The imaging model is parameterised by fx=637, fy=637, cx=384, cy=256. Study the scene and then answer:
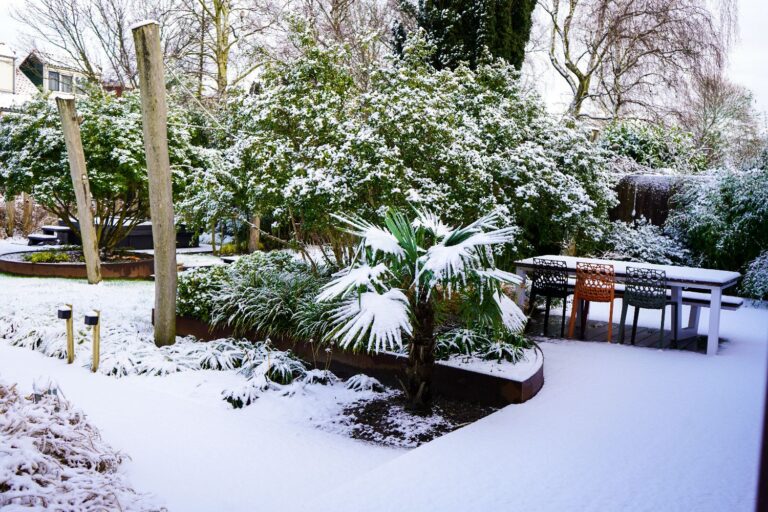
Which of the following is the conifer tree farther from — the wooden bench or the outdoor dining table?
the wooden bench

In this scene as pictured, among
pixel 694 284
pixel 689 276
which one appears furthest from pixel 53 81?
pixel 694 284

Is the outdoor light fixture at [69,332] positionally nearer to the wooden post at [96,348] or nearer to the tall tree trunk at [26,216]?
the wooden post at [96,348]

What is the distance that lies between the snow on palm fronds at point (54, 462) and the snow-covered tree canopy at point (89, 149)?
6677 millimetres

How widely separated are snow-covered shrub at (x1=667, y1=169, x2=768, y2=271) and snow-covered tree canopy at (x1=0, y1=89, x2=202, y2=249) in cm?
794

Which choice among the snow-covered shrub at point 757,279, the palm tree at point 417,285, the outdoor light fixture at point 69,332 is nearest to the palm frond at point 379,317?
the palm tree at point 417,285

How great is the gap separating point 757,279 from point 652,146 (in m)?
4.47

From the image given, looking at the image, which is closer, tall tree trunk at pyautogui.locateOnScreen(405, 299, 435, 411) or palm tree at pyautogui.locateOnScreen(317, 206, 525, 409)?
palm tree at pyautogui.locateOnScreen(317, 206, 525, 409)

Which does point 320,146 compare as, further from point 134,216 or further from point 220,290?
point 134,216

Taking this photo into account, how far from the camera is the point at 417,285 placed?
4.03 m

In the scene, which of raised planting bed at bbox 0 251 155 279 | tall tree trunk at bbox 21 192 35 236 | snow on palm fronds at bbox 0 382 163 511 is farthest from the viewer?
tall tree trunk at bbox 21 192 35 236

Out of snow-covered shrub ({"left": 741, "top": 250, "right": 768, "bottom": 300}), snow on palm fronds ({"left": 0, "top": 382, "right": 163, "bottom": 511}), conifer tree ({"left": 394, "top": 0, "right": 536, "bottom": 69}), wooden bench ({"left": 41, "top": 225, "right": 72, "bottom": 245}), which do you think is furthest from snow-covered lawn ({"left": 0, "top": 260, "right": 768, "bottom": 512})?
wooden bench ({"left": 41, "top": 225, "right": 72, "bottom": 245})

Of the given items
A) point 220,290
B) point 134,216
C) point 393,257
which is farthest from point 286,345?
point 134,216

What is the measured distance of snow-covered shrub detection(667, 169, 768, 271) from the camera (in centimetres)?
903

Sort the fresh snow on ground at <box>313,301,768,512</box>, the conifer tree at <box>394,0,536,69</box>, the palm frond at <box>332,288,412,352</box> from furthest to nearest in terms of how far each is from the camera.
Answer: the conifer tree at <box>394,0,536,69</box>, the palm frond at <box>332,288,412,352</box>, the fresh snow on ground at <box>313,301,768,512</box>
